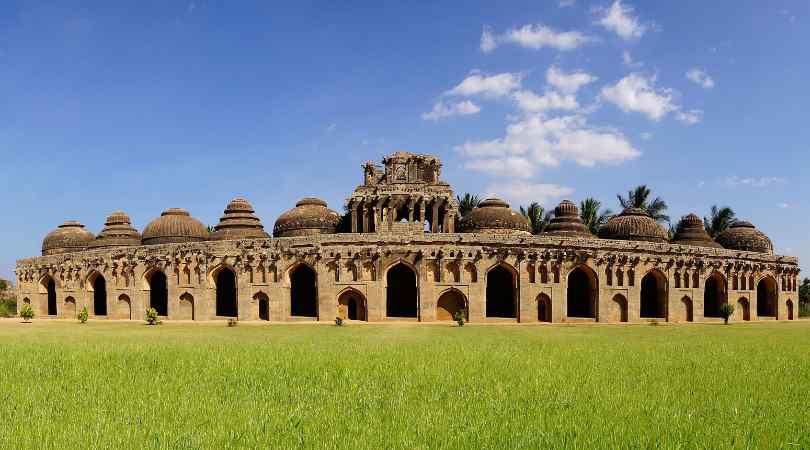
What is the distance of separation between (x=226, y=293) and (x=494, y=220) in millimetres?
21343

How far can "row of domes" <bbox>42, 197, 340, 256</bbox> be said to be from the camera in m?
44.1

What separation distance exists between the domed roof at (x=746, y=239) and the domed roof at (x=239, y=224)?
3873 centimetres

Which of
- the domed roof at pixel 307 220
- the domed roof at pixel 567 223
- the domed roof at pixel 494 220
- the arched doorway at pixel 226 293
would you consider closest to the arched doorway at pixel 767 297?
the domed roof at pixel 567 223

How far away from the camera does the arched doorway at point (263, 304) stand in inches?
1480

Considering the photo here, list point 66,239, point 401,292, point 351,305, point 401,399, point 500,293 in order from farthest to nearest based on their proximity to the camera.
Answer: point 66,239 → point 500,293 → point 401,292 → point 351,305 → point 401,399

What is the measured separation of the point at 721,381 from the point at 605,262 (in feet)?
86.5

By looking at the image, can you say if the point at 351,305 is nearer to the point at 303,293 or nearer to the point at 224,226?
the point at 303,293

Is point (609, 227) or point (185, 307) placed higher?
point (609, 227)

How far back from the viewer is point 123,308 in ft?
138

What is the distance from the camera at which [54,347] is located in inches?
707

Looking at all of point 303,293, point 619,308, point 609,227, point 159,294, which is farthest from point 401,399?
point 159,294

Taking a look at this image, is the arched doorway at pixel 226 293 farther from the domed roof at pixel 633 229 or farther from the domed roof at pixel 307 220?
the domed roof at pixel 633 229

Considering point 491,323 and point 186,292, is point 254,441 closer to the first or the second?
point 491,323

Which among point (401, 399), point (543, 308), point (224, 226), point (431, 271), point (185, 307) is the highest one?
point (224, 226)
